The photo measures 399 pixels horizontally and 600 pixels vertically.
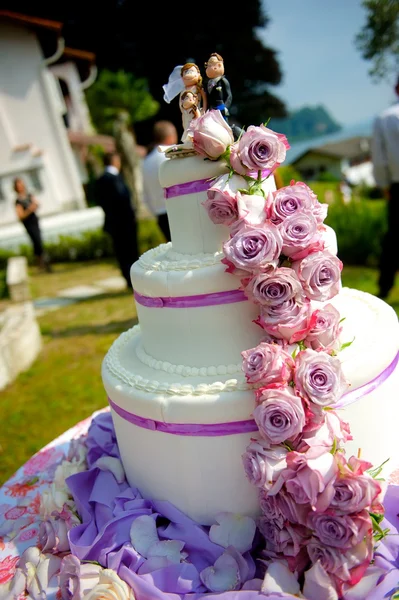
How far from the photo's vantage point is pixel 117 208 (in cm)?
733

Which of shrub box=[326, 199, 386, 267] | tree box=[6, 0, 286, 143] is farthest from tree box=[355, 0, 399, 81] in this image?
shrub box=[326, 199, 386, 267]

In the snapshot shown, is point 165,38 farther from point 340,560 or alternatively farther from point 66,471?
point 340,560

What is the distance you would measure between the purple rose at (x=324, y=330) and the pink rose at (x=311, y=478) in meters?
0.42

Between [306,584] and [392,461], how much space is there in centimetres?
76

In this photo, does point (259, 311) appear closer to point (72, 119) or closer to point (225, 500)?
point (225, 500)

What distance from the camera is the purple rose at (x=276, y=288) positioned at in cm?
175

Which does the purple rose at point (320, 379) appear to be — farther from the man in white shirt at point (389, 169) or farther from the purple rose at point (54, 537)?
the man in white shirt at point (389, 169)

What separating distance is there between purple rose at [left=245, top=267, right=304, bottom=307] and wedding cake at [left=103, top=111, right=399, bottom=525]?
125 millimetres

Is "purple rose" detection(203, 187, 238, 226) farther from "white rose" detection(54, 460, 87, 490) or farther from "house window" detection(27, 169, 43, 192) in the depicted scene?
"house window" detection(27, 169, 43, 192)

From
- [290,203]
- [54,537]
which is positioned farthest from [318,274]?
[54,537]

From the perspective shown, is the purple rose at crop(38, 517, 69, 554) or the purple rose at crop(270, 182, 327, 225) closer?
the purple rose at crop(270, 182, 327, 225)

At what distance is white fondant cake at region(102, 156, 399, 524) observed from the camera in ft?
6.17

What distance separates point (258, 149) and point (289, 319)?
26.9 inches

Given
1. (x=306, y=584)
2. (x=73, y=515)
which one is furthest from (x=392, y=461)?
(x=73, y=515)
